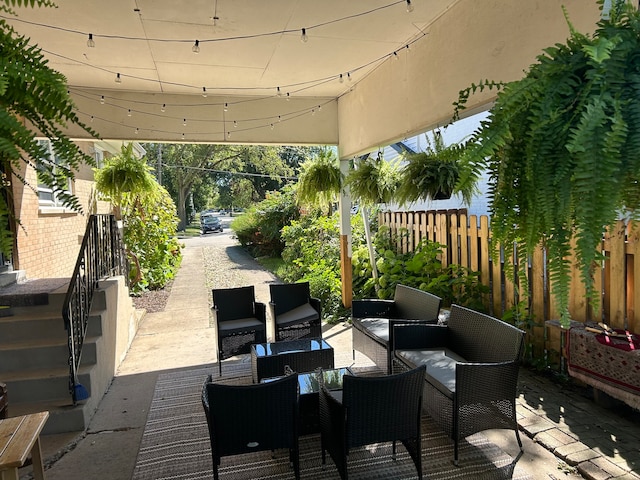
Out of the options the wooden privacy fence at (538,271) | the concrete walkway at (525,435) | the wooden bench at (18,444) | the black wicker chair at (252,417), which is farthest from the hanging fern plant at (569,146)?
the wooden bench at (18,444)

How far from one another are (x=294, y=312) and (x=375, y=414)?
9.00ft

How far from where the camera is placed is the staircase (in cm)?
339

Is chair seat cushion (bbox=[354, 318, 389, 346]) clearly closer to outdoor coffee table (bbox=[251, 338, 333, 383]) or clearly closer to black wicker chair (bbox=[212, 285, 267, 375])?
outdoor coffee table (bbox=[251, 338, 333, 383])

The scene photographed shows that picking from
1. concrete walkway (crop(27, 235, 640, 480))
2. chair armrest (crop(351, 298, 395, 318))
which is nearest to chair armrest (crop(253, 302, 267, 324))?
concrete walkway (crop(27, 235, 640, 480))

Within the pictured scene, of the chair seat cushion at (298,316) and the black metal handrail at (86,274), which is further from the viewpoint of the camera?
the chair seat cushion at (298,316)

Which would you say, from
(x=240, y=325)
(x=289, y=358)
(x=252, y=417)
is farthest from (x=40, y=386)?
(x=252, y=417)

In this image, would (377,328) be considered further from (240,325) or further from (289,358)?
(240,325)

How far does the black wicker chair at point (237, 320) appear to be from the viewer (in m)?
4.50

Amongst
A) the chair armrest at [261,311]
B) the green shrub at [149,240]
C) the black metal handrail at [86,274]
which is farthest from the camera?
the green shrub at [149,240]

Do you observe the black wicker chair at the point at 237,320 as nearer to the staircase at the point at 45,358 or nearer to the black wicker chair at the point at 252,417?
the staircase at the point at 45,358

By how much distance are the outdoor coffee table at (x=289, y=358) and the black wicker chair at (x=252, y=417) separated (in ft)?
3.22

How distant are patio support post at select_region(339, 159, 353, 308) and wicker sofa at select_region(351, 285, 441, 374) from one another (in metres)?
1.94

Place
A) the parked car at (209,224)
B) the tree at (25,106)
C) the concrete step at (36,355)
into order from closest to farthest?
the tree at (25,106) < the concrete step at (36,355) < the parked car at (209,224)

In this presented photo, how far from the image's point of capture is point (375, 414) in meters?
2.43
